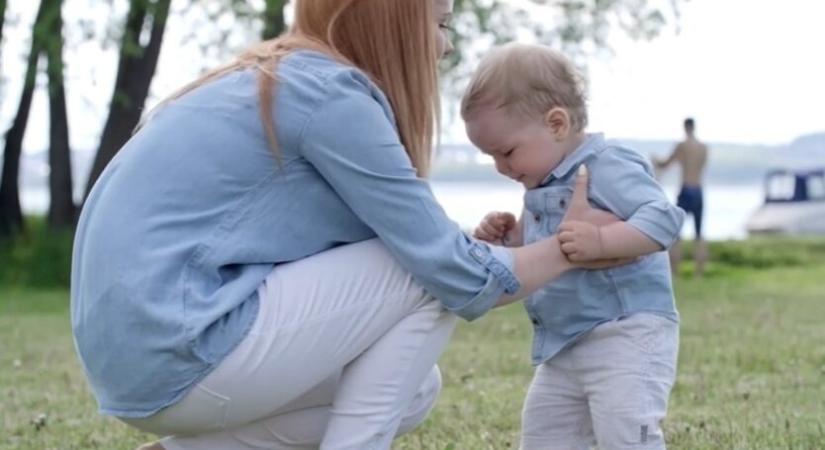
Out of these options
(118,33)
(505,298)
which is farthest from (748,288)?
(505,298)

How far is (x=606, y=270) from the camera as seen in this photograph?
12.9 feet

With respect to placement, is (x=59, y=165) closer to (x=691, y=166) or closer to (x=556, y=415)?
(x=691, y=166)

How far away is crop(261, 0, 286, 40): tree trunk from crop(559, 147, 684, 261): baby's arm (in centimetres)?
1549

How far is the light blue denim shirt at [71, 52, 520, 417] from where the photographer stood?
3506mm

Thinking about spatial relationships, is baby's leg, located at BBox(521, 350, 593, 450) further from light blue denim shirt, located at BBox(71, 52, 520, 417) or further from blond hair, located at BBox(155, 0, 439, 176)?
blond hair, located at BBox(155, 0, 439, 176)

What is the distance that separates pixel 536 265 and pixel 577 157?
343 millimetres

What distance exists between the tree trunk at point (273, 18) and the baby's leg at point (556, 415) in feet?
50.2

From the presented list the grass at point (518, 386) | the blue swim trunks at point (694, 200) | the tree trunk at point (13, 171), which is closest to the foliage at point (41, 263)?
the tree trunk at point (13, 171)

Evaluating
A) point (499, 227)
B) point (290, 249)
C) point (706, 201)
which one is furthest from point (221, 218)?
point (706, 201)

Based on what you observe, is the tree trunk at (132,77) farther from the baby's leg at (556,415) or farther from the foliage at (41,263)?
the baby's leg at (556,415)

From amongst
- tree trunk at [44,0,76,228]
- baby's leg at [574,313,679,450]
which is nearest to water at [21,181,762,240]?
tree trunk at [44,0,76,228]

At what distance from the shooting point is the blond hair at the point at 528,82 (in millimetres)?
3928

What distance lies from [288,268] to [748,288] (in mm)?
13492

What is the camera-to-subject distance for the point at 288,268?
367 cm
